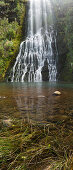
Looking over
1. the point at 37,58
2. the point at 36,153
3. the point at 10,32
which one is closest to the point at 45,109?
the point at 36,153

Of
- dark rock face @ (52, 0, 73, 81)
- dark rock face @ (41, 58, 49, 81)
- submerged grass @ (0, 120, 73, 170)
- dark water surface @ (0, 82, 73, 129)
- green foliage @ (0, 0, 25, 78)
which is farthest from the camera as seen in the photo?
green foliage @ (0, 0, 25, 78)

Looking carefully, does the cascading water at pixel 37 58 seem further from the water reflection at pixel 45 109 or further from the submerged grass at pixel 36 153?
the submerged grass at pixel 36 153

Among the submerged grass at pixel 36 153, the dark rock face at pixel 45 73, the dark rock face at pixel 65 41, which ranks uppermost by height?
the dark rock face at pixel 65 41

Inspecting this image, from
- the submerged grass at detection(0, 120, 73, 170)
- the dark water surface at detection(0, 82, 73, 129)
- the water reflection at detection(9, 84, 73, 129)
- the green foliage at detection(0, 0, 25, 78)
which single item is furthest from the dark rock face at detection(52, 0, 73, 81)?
the submerged grass at detection(0, 120, 73, 170)

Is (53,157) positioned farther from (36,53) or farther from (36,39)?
(36,39)

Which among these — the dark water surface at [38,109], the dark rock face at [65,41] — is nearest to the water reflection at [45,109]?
the dark water surface at [38,109]

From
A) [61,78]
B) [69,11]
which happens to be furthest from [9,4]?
[61,78]

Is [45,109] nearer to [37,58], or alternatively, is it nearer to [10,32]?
[37,58]

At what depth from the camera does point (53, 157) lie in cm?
90

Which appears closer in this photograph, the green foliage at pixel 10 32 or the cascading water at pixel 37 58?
the cascading water at pixel 37 58

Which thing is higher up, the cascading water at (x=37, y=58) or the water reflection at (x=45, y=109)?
the cascading water at (x=37, y=58)

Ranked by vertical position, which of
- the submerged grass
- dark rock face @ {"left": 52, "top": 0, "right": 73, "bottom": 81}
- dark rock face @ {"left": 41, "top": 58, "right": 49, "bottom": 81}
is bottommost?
the submerged grass

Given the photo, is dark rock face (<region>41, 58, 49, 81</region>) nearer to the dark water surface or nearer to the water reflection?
the dark water surface

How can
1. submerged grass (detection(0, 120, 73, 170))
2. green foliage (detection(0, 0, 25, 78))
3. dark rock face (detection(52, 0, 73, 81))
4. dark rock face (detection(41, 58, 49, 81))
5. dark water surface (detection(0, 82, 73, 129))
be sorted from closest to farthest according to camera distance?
submerged grass (detection(0, 120, 73, 170)) → dark water surface (detection(0, 82, 73, 129)) → dark rock face (detection(52, 0, 73, 81)) → dark rock face (detection(41, 58, 49, 81)) → green foliage (detection(0, 0, 25, 78))
